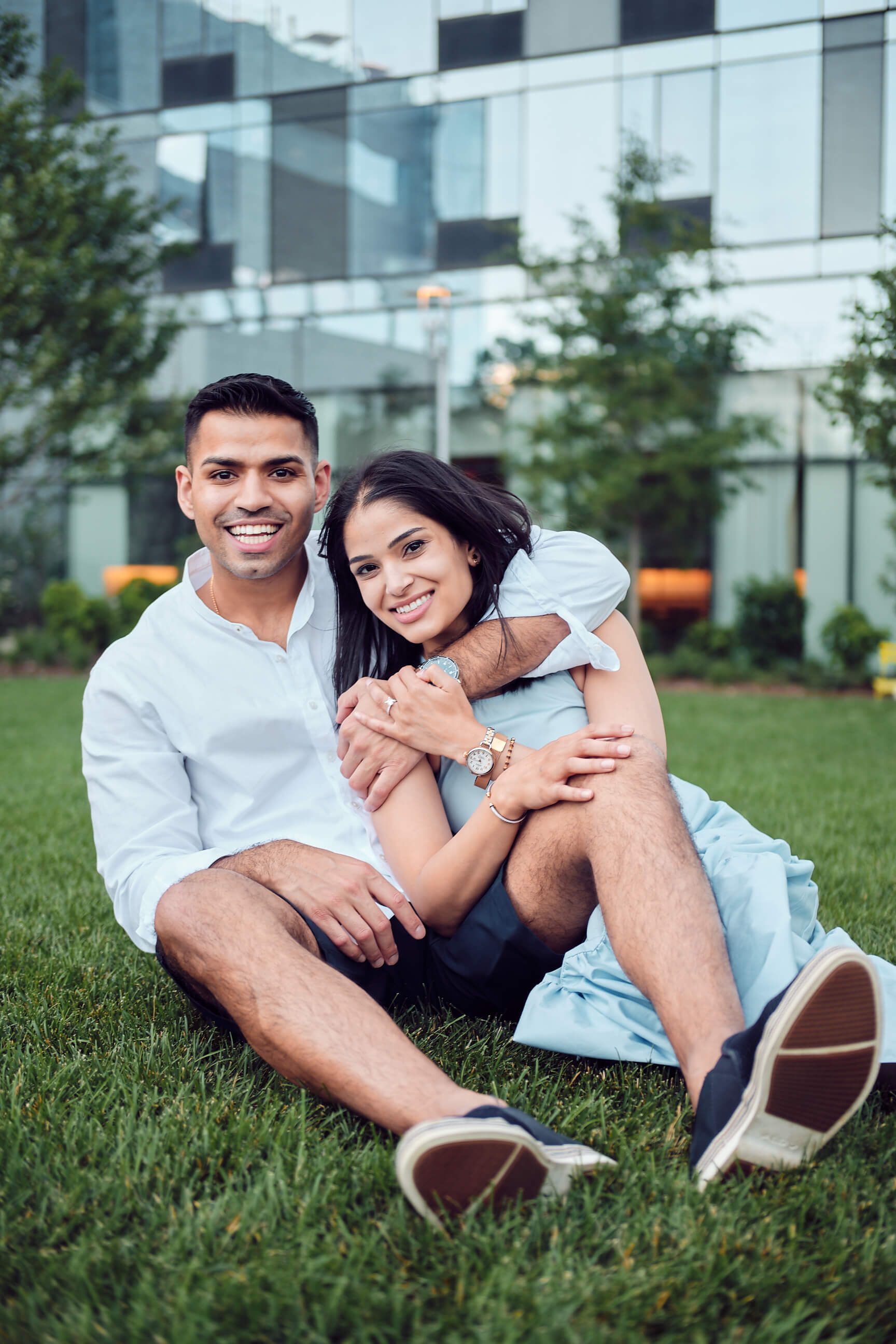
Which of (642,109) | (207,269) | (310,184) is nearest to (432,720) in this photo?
(642,109)

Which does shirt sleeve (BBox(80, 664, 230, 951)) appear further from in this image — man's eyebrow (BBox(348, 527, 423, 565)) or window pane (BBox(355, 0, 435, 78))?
window pane (BBox(355, 0, 435, 78))

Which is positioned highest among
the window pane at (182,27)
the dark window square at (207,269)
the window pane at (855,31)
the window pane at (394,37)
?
the window pane at (182,27)

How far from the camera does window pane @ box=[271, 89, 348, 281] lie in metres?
17.1

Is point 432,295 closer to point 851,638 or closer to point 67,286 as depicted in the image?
point 67,286

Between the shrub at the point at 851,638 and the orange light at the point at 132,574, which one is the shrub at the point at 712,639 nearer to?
the shrub at the point at 851,638

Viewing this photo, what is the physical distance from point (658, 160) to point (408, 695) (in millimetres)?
14733

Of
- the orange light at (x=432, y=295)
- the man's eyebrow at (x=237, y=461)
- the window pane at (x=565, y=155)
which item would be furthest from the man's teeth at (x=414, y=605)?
the window pane at (x=565, y=155)

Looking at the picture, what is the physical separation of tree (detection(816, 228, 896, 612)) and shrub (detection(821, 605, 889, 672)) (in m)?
4.50

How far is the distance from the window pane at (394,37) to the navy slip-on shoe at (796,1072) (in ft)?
58.6

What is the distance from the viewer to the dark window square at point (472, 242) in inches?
640

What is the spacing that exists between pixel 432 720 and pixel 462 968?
617 mm

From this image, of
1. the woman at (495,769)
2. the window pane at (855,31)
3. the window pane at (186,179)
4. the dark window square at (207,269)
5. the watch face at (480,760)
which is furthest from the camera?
the dark window square at (207,269)

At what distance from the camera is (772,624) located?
15.2 meters

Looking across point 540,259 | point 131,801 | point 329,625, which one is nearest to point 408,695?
point 329,625
